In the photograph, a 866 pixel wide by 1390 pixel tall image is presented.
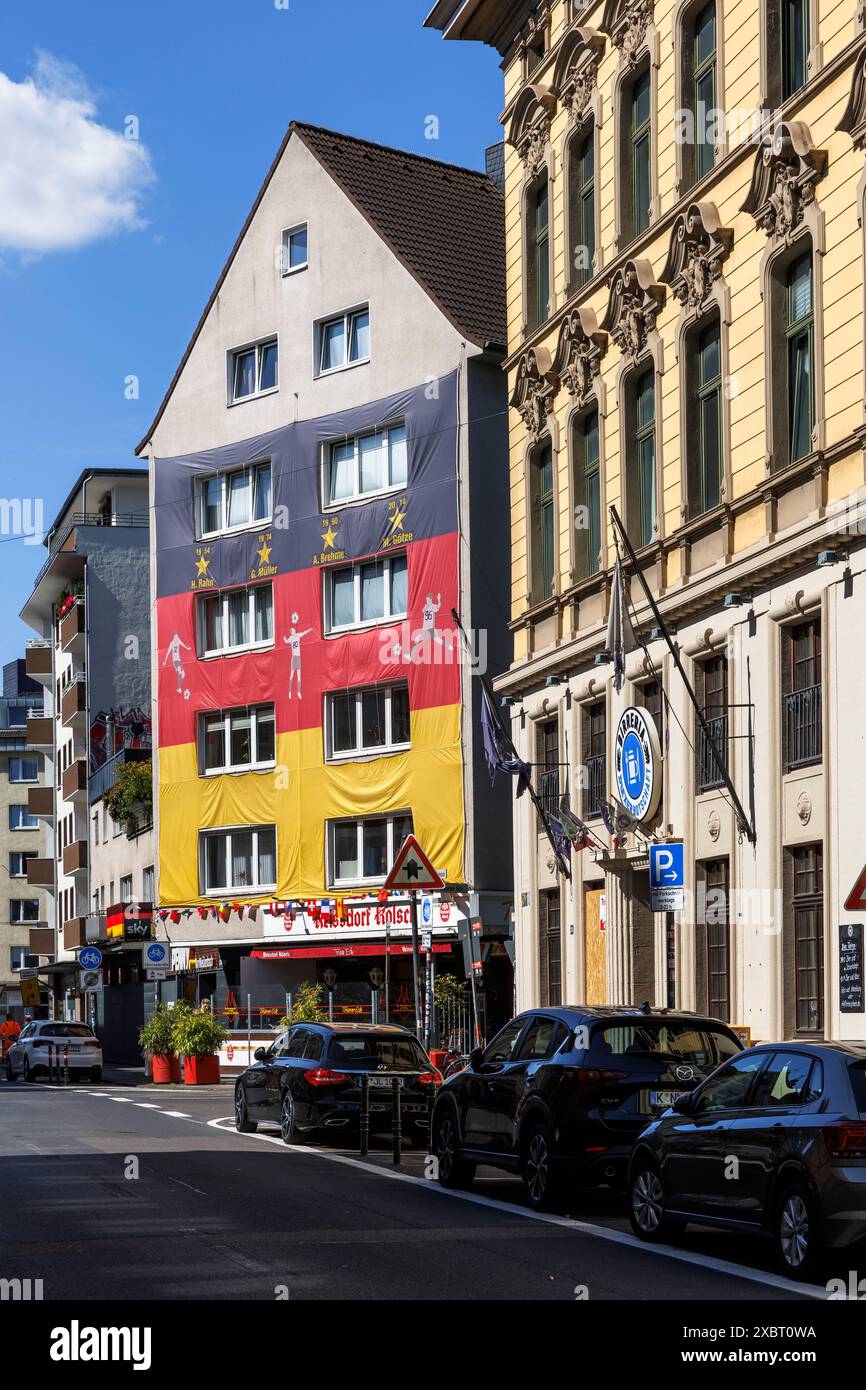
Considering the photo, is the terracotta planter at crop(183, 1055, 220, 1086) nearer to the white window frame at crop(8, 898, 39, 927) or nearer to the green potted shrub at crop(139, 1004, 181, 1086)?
the green potted shrub at crop(139, 1004, 181, 1086)

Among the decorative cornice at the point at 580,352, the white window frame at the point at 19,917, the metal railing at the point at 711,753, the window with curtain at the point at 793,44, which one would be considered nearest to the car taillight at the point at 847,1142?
the metal railing at the point at 711,753

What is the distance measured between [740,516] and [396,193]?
25681 mm

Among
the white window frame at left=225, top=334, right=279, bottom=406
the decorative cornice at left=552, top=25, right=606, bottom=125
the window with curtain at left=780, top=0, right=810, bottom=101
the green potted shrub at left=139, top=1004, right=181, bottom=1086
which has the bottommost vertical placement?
the green potted shrub at left=139, top=1004, right=181, bottom=1086

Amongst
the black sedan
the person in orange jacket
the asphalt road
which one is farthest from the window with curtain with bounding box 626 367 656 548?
the person in orange jacket

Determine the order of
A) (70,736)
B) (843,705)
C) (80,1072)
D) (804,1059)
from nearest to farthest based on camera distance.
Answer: (804,1059) → (843,705) → (80,1072) → (70,736)

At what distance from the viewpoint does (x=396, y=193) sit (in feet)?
159

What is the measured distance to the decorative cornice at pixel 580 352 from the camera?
99.5 feet

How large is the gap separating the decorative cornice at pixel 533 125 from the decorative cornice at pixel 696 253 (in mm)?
6247

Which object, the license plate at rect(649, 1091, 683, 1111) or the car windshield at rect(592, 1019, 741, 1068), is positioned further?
the car windshield at rect(592, 1019, 741, 1068)

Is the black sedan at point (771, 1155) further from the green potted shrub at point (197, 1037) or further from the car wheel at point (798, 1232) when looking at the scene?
the green potted shrub at point (197, 1037)

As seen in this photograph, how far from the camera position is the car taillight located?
1155 cm

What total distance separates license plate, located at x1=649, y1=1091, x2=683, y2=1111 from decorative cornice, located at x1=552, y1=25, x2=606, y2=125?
18.7 m
